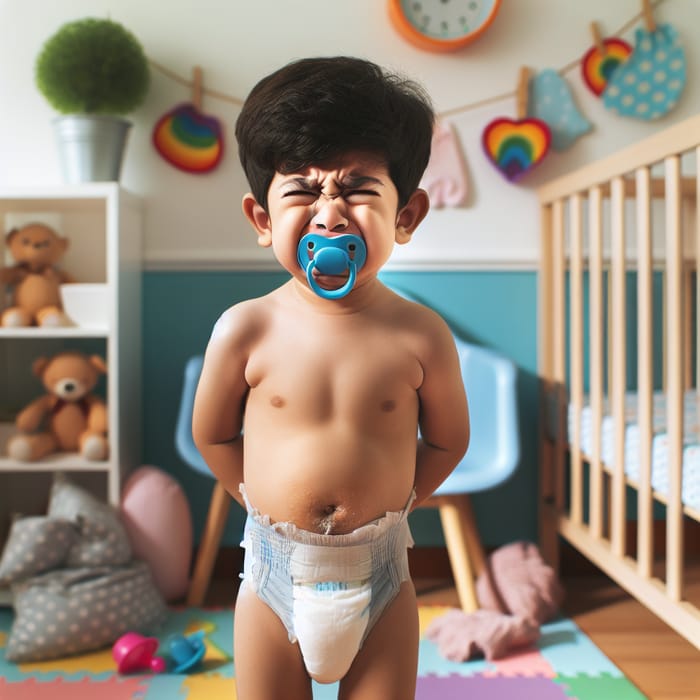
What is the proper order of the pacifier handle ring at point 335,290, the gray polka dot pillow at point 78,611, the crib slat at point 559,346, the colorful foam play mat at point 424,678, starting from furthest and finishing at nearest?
1. the crib slat at point 559,346
2. the gray polka dot pillow at point 78,611
3. the colorful foam play mat at point 424,678
4. the pacifier handle ring at point 335,290

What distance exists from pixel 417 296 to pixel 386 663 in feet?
4.31

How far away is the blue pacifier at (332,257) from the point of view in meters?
0.75

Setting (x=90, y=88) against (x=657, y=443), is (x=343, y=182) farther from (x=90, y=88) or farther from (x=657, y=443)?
(x=90, y=88)

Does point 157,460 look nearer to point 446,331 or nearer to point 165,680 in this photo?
point 165,680

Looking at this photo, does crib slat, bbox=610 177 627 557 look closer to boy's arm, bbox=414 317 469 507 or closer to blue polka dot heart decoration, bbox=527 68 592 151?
blue polka dot heart decoration, bbox=527 68 592 151

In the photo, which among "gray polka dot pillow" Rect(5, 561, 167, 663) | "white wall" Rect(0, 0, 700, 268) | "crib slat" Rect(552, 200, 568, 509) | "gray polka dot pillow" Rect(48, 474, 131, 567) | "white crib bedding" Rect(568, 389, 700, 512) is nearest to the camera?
"white crib bedding" Rect(568, 389, 700, 512)

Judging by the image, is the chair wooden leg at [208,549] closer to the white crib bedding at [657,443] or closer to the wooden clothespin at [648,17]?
the white crib bedding at [657,443]

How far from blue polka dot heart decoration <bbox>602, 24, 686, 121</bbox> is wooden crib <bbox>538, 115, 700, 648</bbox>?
158 millimetres

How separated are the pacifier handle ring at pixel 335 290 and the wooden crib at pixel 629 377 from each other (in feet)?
2.46

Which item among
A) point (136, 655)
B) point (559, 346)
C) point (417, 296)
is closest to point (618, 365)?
point (559, 346)

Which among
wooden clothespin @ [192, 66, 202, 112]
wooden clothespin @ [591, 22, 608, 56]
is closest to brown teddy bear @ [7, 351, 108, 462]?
wooden clothespin @ [192, 66, 202, 112]

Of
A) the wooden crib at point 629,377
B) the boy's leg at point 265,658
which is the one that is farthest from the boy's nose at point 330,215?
the wooden crib at point 629,377

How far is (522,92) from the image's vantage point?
2.06 meters

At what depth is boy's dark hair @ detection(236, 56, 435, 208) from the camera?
777 millimetres
